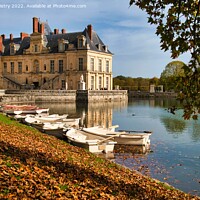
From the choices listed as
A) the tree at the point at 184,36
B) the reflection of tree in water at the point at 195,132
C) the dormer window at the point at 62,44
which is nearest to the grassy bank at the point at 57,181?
the tree at the point at 184,36

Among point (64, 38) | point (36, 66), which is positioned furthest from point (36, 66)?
point (64, 38)

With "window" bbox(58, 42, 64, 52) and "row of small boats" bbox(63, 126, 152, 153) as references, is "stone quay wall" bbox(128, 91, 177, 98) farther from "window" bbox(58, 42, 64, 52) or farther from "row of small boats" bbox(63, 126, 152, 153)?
"row of small boats" bbox(63, 126, 152, 153)

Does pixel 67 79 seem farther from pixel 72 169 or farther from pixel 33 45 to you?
pixel 72 169

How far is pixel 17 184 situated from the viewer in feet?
16.4

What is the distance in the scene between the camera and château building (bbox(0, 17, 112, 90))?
49.0 meters

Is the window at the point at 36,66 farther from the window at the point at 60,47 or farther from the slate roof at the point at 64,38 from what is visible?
the window at the point at 60,47

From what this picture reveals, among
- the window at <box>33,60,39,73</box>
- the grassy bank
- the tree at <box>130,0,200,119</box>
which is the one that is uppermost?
the window at <box>33,60,39,73</box>

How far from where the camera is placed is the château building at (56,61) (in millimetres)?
48969

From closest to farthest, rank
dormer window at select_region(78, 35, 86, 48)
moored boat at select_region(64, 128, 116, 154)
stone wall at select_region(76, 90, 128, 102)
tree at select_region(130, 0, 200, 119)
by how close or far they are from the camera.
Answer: tree at select_region(130, 0, 200, 119)
moored boat at select_region(64, 128, 116, 154)
stone wall at select_region(76, 90, 128, 102)
dormer window at select_region(78, 35, 86, 48)

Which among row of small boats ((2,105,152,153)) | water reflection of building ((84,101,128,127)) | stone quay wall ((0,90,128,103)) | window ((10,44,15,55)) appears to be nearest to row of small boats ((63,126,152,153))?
row of small boats ((2,105,152,153))

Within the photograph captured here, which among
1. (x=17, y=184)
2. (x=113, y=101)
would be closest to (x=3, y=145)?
(x=17, y=184)

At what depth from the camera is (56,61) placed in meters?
51.3

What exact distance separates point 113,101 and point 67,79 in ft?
27.3

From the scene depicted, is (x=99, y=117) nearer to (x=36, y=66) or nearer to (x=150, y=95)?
(x=36, y=66)
